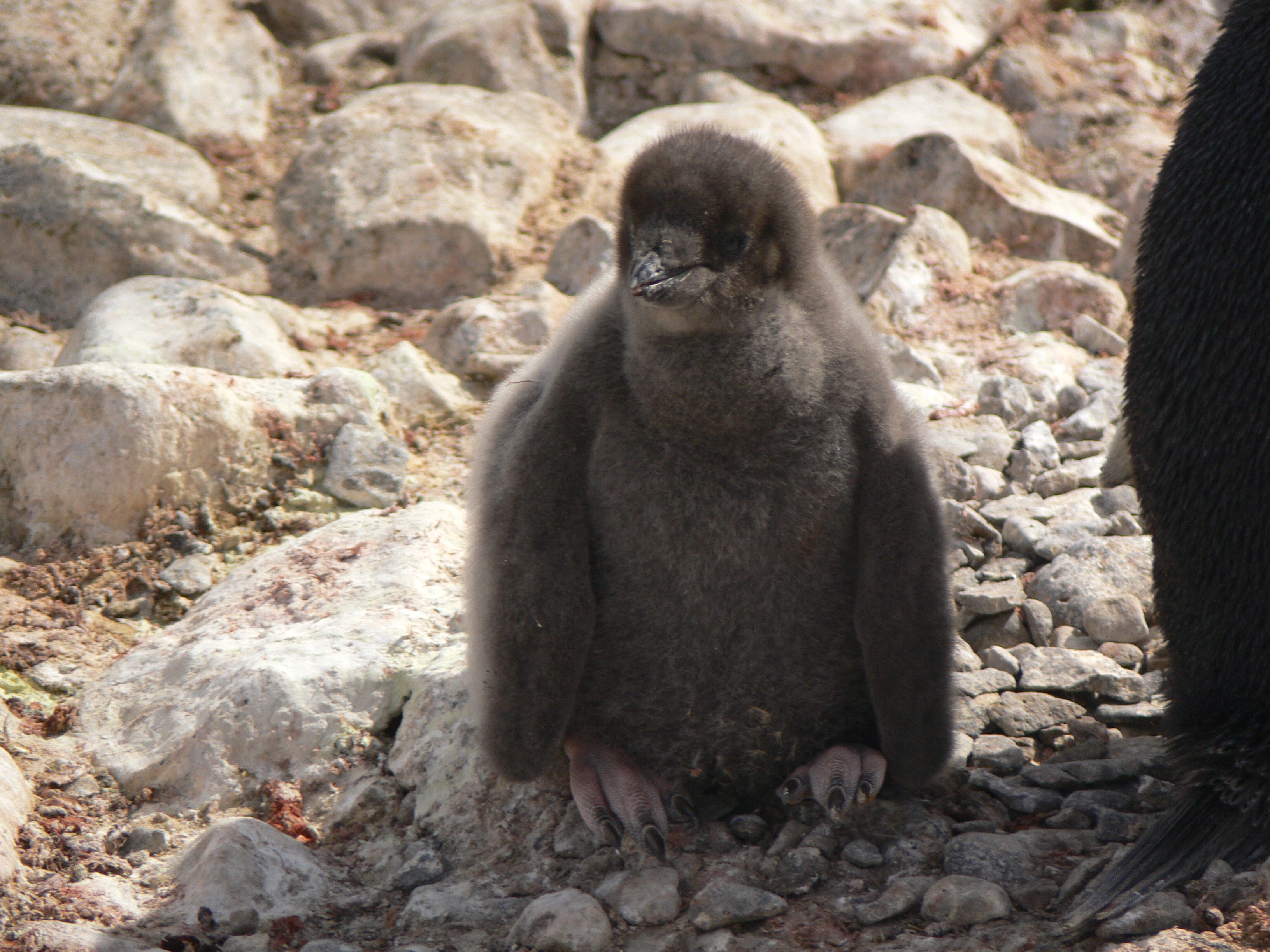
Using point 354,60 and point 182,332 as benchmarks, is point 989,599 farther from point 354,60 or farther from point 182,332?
point 354,60

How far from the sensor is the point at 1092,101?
6.79 meters

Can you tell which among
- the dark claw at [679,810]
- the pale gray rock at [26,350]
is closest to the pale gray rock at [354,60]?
the pale gray rock at [26,350]

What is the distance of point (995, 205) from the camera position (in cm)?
559

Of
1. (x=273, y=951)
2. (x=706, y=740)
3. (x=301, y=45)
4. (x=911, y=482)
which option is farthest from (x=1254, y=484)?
(x=301, y=45)

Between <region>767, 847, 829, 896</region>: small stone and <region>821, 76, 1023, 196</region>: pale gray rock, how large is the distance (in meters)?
3.94

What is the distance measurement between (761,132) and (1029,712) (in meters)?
3.47

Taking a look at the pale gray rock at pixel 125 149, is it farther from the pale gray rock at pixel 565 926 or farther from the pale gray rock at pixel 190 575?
the pale gray rock at pixel 565 926

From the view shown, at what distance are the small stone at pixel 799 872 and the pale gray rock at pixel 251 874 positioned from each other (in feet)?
3.14

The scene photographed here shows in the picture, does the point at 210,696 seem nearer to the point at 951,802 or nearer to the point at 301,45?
the point at 951,802

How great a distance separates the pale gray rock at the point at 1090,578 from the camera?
11.9 feet

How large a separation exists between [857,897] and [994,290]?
10.4 ft

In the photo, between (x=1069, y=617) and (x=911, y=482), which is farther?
(x=1069, y=617)

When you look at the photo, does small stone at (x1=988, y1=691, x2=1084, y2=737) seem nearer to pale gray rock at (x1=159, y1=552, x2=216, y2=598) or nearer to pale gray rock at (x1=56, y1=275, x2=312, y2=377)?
pale gray rock at (x1=159, y1=552, x2=216, y2=598)

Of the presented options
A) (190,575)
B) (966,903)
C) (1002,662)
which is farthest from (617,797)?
(190,575)
